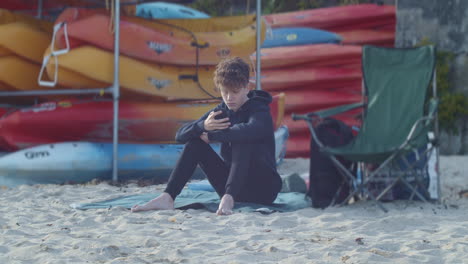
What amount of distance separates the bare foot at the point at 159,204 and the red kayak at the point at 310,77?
13.5 ft

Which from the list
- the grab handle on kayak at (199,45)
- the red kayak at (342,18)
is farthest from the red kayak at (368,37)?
the grab handle on kayak at (199,45)

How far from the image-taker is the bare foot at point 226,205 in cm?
324

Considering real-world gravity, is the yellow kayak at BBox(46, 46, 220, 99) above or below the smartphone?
above

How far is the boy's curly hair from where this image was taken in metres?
3.34

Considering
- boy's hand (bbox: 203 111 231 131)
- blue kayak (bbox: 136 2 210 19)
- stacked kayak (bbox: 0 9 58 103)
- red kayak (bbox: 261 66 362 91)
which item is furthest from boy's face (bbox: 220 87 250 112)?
red kayak (bbox: 261 66 362 91)

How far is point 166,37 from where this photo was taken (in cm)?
542

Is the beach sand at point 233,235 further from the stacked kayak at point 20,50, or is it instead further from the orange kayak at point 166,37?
the stacked kayak at point 20,50

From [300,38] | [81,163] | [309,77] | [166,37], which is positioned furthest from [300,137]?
[81,163]

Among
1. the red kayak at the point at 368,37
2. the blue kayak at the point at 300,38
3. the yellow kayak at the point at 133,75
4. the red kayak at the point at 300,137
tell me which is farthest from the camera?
the red kayak at the point at 368,37

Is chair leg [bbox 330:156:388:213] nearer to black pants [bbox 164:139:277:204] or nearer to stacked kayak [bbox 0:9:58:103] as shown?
black pants [bbox 164:139:277:204]

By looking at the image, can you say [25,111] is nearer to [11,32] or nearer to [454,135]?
[11,32]

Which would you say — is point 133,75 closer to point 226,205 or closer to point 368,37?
point 226,205

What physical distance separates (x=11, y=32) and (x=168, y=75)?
4.48 ft

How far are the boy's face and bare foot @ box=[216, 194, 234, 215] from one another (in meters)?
0.49
